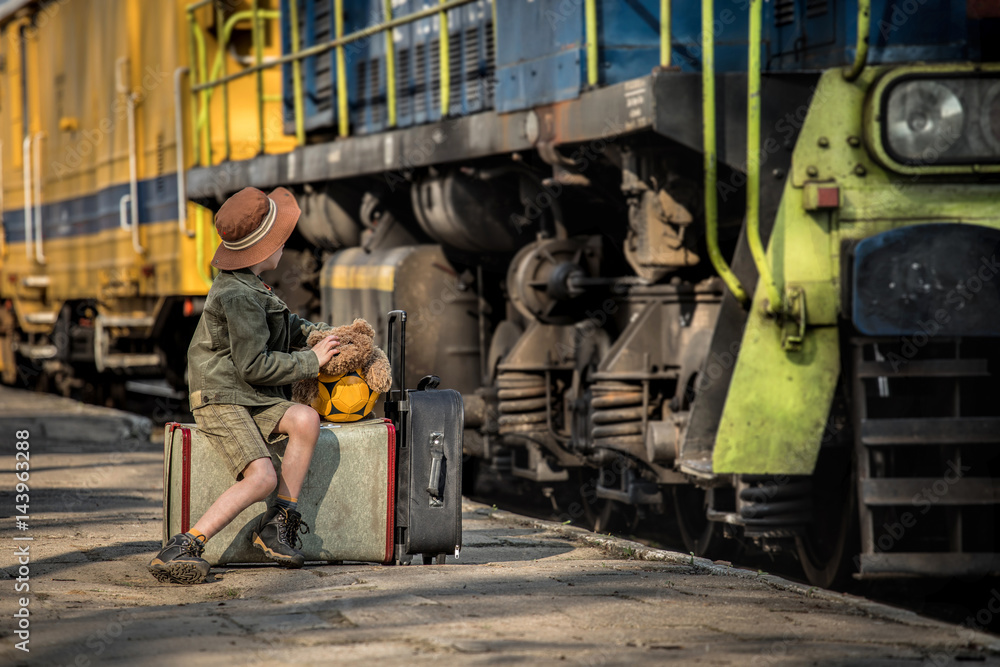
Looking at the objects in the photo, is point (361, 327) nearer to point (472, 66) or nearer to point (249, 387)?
point (249, 387)

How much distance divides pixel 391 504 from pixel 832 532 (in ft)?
6.18

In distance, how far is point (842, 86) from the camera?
17.2 ft

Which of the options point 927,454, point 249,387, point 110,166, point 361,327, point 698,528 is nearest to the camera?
point 249,387

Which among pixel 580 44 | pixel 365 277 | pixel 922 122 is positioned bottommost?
pixel 365 277

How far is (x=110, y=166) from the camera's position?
48.4 feet

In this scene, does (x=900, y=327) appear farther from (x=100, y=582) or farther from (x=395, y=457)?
(x=100, y=582)

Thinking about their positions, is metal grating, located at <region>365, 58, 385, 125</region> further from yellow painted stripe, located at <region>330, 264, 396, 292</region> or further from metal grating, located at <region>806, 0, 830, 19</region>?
metal grating, located at <region>806, 0, 830, 19</region>

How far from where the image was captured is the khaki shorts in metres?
4.46

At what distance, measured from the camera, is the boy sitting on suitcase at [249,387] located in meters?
4.41

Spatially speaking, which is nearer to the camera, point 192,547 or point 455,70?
point 192,547

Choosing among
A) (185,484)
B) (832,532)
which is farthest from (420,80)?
(185,484)

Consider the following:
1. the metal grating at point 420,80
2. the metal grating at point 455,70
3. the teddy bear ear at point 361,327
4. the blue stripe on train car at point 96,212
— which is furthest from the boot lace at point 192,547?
the blue stripe on train car at point 96,212

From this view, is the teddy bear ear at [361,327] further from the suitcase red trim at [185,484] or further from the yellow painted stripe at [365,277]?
the yellow painted stripe at [365,277]

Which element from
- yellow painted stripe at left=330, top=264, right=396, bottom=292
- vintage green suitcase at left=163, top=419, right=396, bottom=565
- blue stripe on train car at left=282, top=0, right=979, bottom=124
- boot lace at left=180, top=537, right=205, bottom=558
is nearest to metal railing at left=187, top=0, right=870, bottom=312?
blue stripe on train car at left=282, top=0, right=979, bottom=124
